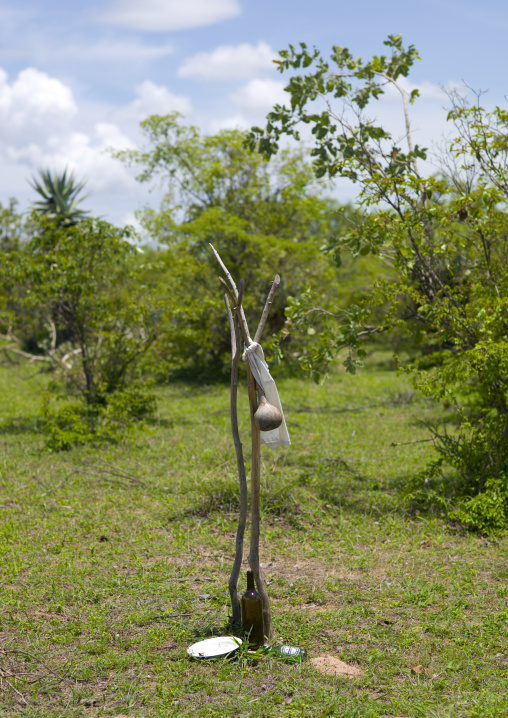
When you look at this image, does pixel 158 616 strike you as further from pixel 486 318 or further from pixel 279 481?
pixel 486 318

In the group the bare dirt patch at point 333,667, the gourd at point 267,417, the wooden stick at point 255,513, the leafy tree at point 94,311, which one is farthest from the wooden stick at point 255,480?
the leafy tree at point 94,311

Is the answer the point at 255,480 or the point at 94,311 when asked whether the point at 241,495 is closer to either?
the point at 255,480

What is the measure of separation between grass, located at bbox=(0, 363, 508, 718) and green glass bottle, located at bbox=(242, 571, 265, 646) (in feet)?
0.48

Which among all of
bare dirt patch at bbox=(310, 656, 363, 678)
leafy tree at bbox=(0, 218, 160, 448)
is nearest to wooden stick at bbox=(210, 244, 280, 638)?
bare dirt patch at bbox=(310, 656, 363, 678)

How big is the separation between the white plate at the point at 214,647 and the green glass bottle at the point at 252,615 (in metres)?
0.08

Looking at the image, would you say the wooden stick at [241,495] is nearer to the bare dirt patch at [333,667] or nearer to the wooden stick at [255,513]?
the wooden stick at [255,513]

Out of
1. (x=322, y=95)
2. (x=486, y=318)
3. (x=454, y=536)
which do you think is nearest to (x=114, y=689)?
(x=454, y=536)

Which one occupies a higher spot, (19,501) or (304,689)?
(19,501)

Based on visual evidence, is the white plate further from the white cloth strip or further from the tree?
the tree

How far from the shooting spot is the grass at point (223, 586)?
329cm

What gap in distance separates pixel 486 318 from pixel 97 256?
548 centimetres

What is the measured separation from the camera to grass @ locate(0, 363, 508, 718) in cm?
329

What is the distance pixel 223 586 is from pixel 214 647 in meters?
0.96

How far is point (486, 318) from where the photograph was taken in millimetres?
5395
